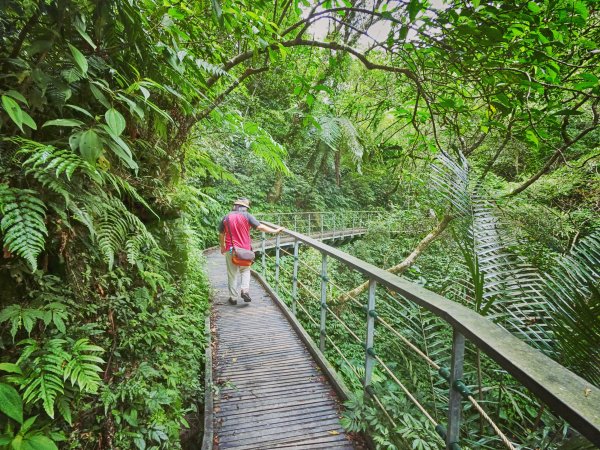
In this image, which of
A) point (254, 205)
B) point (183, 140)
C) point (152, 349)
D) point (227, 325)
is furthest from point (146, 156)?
point (254, 205)

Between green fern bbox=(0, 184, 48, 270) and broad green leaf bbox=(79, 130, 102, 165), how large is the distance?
0.28m

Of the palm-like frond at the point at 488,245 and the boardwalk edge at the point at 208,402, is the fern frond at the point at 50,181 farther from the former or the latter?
the palm-like frond at the point at 488,245

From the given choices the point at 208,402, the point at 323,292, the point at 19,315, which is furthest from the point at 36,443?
the point at 323,292

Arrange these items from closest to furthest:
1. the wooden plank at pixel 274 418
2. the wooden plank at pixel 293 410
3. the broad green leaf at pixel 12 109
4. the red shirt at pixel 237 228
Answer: the broad green leaf at pixel 12 109
the wooden plank at pixel 274 418
the wooden plank at pixel 293 410
the red shirt at pixel 237 228

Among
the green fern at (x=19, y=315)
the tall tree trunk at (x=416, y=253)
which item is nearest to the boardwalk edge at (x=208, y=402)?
the green fern at (x=19, y=315)

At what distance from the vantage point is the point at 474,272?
1.60 metres

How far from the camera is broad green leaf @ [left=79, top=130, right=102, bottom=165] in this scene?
119 cm

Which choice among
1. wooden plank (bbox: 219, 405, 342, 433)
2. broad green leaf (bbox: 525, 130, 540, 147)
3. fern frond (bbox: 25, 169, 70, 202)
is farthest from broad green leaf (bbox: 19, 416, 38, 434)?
broad green leaf (bbox: 525, 130, 540, 147)

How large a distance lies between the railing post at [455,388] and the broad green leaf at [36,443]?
163 cm

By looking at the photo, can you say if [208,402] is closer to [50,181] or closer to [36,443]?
[36,443]

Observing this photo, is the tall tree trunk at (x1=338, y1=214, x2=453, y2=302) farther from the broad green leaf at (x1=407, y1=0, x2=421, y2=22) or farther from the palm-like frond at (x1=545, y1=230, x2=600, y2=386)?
the broad green leaf at (x1=407, y1=0, x2=421, y2=22)

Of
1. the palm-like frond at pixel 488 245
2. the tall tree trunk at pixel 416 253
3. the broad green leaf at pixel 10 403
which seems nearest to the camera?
the broad green leaf at pixel 10 403

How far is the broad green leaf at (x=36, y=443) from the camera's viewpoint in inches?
48.0

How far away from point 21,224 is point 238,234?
10.9 feet
